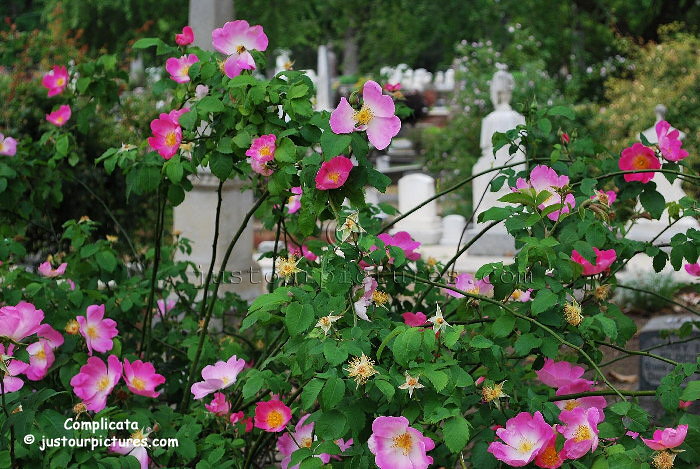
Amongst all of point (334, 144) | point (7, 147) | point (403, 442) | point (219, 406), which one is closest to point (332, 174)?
point (334, 144)

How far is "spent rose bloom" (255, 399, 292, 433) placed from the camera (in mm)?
1696

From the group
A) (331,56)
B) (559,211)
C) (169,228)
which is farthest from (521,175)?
(331,56)

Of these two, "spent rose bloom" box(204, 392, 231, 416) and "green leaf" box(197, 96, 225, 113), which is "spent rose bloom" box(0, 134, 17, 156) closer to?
"green leaf" box(197, 96, 225, 113)

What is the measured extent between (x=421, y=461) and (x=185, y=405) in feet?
3.02

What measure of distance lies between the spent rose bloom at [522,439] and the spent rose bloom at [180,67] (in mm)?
1154

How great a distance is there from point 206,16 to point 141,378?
262 centimetres

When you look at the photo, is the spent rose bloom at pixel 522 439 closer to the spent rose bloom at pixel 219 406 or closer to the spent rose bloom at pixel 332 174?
the spent rose bloom at pixel 332 174

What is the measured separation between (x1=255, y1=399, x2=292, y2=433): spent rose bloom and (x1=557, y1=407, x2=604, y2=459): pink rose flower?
1.75 feet

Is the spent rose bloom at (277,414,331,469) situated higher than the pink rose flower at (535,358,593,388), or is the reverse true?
the pink rose flower at (535,358,593,388)

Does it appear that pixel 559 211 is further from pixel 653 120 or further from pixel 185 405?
pixel 653 120

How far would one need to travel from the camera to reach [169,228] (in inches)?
288

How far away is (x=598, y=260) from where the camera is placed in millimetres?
1874

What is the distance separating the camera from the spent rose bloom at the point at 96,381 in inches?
74.4

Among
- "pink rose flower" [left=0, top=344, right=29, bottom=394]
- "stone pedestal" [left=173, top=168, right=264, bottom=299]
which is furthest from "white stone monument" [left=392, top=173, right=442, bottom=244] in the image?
"pink rose flower" [left=0, top=344, right=29, bottom=394]
